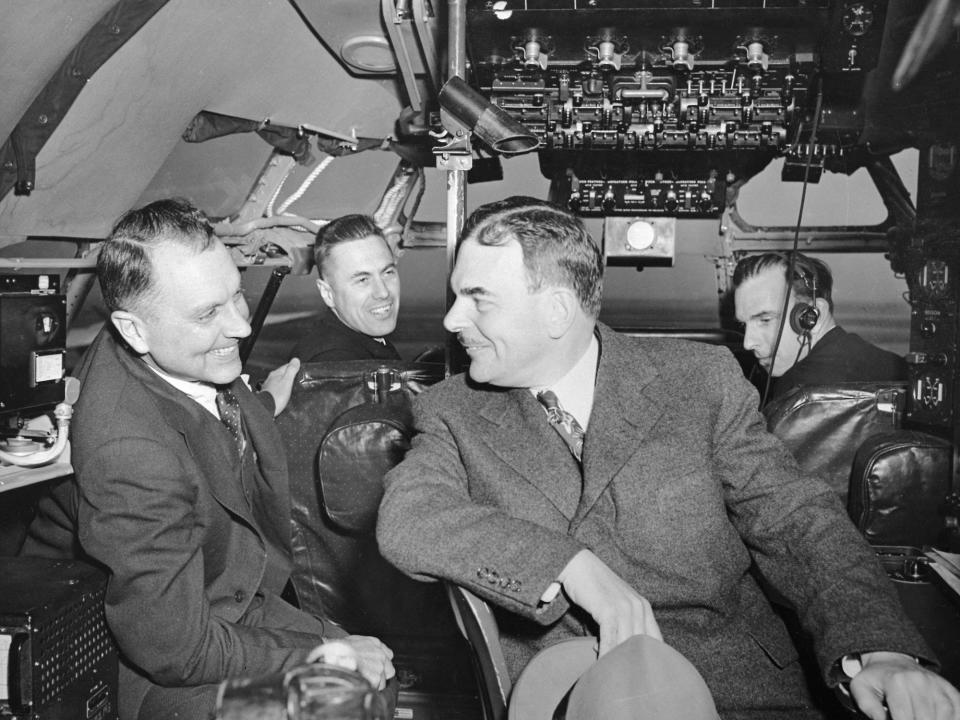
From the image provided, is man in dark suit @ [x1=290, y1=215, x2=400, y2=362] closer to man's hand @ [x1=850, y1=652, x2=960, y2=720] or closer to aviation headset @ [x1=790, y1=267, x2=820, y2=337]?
aviation headset @ [x1=790, y1=267, x2=820, y2=337]

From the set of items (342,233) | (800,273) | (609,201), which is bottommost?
(800,273)

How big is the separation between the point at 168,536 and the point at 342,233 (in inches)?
82.7

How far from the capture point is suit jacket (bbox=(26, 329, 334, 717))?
1520 millimetres

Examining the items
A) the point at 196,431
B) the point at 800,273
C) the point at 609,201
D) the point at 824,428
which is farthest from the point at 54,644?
the point at 609,201

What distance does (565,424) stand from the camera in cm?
158

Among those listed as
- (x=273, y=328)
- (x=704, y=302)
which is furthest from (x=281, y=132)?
(x=704, y=302)

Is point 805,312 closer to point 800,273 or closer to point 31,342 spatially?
point 800,273

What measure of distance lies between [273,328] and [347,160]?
293 cm

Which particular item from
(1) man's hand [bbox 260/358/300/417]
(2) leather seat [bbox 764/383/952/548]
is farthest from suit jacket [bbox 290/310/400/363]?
(2) leather seat [bbox 764/383/952/548]

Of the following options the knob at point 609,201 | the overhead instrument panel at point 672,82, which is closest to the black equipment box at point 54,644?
the overhead instrument panel at point 672,82

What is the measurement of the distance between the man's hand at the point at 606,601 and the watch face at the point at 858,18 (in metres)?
2.70

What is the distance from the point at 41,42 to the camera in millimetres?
2873

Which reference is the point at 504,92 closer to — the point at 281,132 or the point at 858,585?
the point at 281,132

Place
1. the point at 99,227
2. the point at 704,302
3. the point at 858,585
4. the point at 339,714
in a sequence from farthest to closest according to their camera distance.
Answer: the point at 704,302
the point at 99,227
the point at 858,585
the point at 339,714
